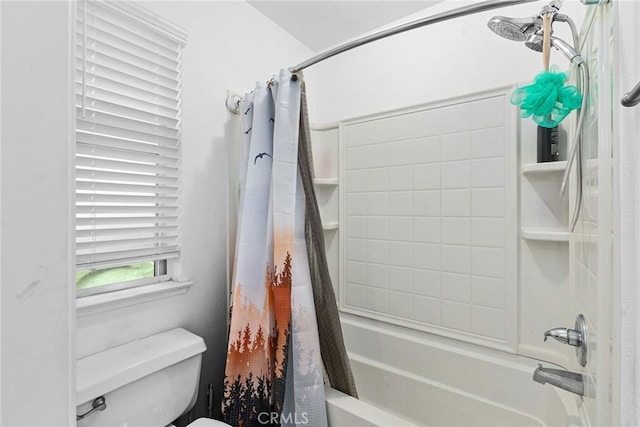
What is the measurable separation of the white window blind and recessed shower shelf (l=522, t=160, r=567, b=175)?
1.50 m

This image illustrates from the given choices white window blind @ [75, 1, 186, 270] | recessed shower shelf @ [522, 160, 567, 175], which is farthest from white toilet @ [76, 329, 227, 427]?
recessed shower shelf @ [522, 160, 567, 175]

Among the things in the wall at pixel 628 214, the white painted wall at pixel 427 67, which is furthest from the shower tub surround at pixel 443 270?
the wall at pixel 628 214

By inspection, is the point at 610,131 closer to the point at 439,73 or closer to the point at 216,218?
the point at 439,73

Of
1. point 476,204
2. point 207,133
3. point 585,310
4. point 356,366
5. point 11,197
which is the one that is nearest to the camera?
point 11,197

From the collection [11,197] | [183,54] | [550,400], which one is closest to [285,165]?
[183,54]

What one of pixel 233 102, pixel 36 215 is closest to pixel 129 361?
pixel 36 215

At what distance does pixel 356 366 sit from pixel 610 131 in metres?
1.63

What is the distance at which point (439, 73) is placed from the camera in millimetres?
1610

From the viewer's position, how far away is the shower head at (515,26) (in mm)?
1007

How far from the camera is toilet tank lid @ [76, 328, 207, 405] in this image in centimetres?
86

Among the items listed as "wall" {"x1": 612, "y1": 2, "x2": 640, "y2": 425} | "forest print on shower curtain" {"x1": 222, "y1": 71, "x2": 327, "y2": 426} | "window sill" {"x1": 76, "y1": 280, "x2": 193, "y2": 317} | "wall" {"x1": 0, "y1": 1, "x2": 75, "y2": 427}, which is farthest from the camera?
"forest print on shower curtain" {"x1": 222, "y1": 71, "x2": 327, "y2": 426}

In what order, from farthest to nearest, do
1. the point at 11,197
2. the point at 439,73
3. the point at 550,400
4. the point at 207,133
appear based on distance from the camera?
1. the point at 439,73
2. the point at 207,133
3. the point at 550,400
4. the point at 11,197

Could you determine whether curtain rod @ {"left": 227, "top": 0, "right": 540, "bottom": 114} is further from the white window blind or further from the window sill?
the window sill

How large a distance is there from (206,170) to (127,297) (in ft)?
1.98
